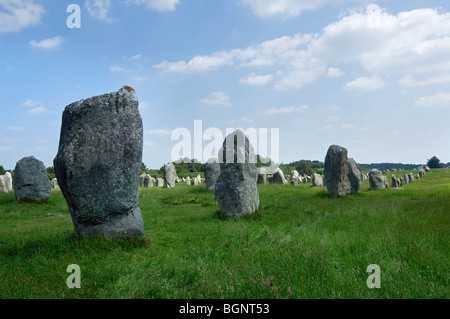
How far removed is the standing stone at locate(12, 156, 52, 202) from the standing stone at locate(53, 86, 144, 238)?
11740mm

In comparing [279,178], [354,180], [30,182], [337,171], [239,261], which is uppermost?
A: [337,171]

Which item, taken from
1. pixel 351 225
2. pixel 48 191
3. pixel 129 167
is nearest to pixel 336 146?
pixel 351 225

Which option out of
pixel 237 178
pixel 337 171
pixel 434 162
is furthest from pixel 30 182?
pixel 434 162

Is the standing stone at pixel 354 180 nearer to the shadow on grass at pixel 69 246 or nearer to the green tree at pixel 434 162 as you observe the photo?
the shadow on grass at pixel 69 246

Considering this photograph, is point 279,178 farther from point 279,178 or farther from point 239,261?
point 239,261

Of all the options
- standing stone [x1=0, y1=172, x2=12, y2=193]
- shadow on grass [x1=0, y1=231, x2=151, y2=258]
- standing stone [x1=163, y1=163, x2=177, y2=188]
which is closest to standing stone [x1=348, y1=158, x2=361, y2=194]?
shadow on grass [x1=0, y1=231, x2=151, y2=258]

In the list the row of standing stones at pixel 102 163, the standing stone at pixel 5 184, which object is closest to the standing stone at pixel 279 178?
the standing stone at pixel 5 184

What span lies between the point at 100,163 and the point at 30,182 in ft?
41.3

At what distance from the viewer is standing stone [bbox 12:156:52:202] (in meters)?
17.3

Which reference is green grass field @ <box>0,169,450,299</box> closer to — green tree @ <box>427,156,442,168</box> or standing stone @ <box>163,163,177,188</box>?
standing stone @ <box>163,163,177,188</box>

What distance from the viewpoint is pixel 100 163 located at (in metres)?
7.45

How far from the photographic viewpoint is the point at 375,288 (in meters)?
4.50
